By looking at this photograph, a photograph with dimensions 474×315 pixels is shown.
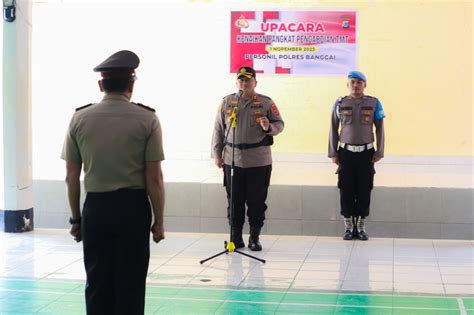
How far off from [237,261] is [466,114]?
238 inches

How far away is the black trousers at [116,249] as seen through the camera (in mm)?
4305

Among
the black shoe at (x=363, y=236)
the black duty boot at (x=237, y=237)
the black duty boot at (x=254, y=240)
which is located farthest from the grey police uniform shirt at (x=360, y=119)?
the black duty boot at (x=237, y=237)

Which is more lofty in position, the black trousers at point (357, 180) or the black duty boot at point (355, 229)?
the black trousers at point (357, 180)

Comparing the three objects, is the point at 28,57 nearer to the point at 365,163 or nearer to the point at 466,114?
the point at 365,163

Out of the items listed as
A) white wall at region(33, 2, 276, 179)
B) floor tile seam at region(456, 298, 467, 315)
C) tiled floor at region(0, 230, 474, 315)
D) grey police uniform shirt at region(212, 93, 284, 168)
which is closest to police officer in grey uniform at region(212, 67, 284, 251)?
grey police uniform shirt at region(212, 93, 284, 168)

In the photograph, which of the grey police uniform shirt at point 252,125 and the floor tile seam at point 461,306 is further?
the grey police uniform shirt at point 252,125

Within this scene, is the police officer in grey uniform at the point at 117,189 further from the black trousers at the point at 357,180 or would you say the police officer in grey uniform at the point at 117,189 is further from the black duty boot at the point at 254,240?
the black trousers at the point at 357,180

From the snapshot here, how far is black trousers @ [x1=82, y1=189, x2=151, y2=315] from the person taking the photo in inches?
169

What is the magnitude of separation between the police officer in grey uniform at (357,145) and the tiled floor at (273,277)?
46cm

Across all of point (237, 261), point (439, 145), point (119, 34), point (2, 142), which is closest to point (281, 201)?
point (237, 261)

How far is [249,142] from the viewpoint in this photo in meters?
7.87

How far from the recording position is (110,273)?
14.3 feet

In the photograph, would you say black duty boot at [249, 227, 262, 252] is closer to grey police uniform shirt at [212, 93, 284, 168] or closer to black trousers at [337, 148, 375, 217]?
grey police uniform shirt at [212, 93, 284, 168]

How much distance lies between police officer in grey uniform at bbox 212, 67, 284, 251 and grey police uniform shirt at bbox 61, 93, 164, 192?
345 cm
